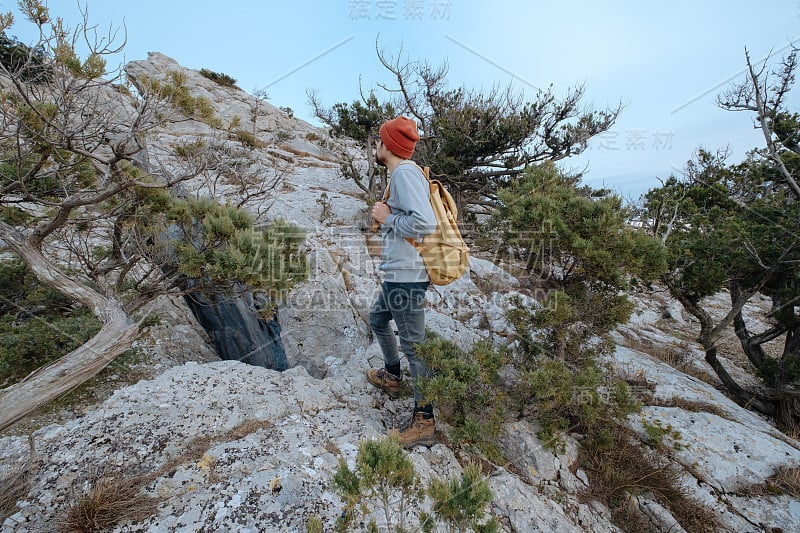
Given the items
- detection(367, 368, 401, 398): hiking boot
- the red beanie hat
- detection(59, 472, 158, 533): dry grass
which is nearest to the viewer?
detection(59, 472, 158, 533): dry grass

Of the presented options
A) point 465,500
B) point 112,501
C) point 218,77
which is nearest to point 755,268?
point 465,500

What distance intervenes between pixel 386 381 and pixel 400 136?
2.59 metres

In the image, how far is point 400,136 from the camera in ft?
8.37

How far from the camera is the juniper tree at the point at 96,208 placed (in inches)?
89.6

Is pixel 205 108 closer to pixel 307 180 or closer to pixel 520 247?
pixel 520 247

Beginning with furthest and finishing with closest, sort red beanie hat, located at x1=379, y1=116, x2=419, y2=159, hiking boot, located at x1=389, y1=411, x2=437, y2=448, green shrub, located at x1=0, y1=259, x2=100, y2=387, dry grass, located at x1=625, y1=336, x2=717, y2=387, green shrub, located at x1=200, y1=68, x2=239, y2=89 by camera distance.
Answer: green shrub, located at x1=200, y1=68, x2=239, y2=89, dry grass, located at x1=625, y1=336, x2=717, y2=387, green shrub, located at x1=0, y1=259, x2=100, y2=387, hiking boot, located at x1=389, y1=411, x2=437, y2=448, red beanie hat, located at x1=379, y1=116, x2=419, y2=159

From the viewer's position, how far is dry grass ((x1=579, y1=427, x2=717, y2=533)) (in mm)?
2740

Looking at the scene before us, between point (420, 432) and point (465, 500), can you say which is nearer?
point (465, 500)

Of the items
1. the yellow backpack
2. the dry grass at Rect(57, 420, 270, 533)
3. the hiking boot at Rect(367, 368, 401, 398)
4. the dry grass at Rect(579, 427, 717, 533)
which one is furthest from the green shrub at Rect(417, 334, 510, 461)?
the dry grass at Rect(57, 420, 270, 533)

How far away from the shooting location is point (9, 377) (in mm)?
3553

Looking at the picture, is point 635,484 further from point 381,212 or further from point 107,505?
point 107,505

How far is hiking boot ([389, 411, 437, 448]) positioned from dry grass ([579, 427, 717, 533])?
1.41 metres

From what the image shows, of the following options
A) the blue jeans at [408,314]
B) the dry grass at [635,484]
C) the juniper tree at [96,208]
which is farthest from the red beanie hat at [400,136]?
the dry grass at [635,484]

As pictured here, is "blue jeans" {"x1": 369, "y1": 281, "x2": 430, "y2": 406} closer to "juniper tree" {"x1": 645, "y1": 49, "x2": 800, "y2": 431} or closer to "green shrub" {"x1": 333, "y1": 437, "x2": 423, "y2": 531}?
"green shrub" {"x1": 333, "y1": 437, "x2": 423, "y2": 531}
